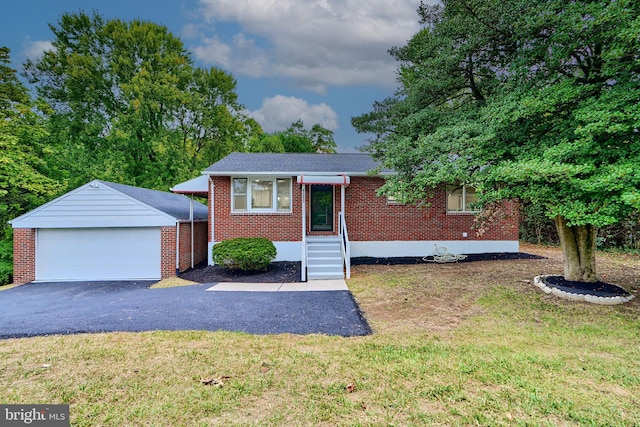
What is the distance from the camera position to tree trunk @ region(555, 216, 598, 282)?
688cm

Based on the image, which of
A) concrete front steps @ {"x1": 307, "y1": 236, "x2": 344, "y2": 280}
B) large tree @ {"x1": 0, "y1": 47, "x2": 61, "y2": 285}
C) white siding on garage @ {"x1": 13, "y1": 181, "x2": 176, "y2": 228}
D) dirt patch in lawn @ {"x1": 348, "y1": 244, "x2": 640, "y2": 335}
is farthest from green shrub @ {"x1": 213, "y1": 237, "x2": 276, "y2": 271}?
large tree @ {"x1": 0, "y1": 47, "x2": 61, "y2": 285}

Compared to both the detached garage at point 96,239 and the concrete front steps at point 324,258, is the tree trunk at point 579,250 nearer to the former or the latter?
the concrete front steps at point 324,258

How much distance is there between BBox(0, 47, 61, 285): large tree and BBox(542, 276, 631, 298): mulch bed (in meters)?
18.0

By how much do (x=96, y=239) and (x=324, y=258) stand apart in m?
7.94

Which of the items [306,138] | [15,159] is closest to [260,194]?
[15,159]

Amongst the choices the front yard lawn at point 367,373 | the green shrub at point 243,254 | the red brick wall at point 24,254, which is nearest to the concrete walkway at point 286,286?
the green shrub at point 243,254

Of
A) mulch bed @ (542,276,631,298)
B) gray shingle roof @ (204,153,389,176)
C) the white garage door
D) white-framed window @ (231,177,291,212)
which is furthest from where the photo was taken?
white-framed window @ (231,177,291,212)

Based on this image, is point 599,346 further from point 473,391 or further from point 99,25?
point 99,25

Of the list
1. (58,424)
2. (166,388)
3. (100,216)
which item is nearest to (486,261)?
(166,388)

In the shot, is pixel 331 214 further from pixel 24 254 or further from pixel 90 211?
pixel 24 254

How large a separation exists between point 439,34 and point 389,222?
21.5 feet

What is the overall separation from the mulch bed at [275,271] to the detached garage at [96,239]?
1025 mm

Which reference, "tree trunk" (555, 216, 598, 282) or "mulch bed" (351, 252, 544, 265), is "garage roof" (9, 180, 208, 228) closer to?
"mulch bed" (351, 252, 544, 265)

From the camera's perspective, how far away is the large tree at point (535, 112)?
4.98m
